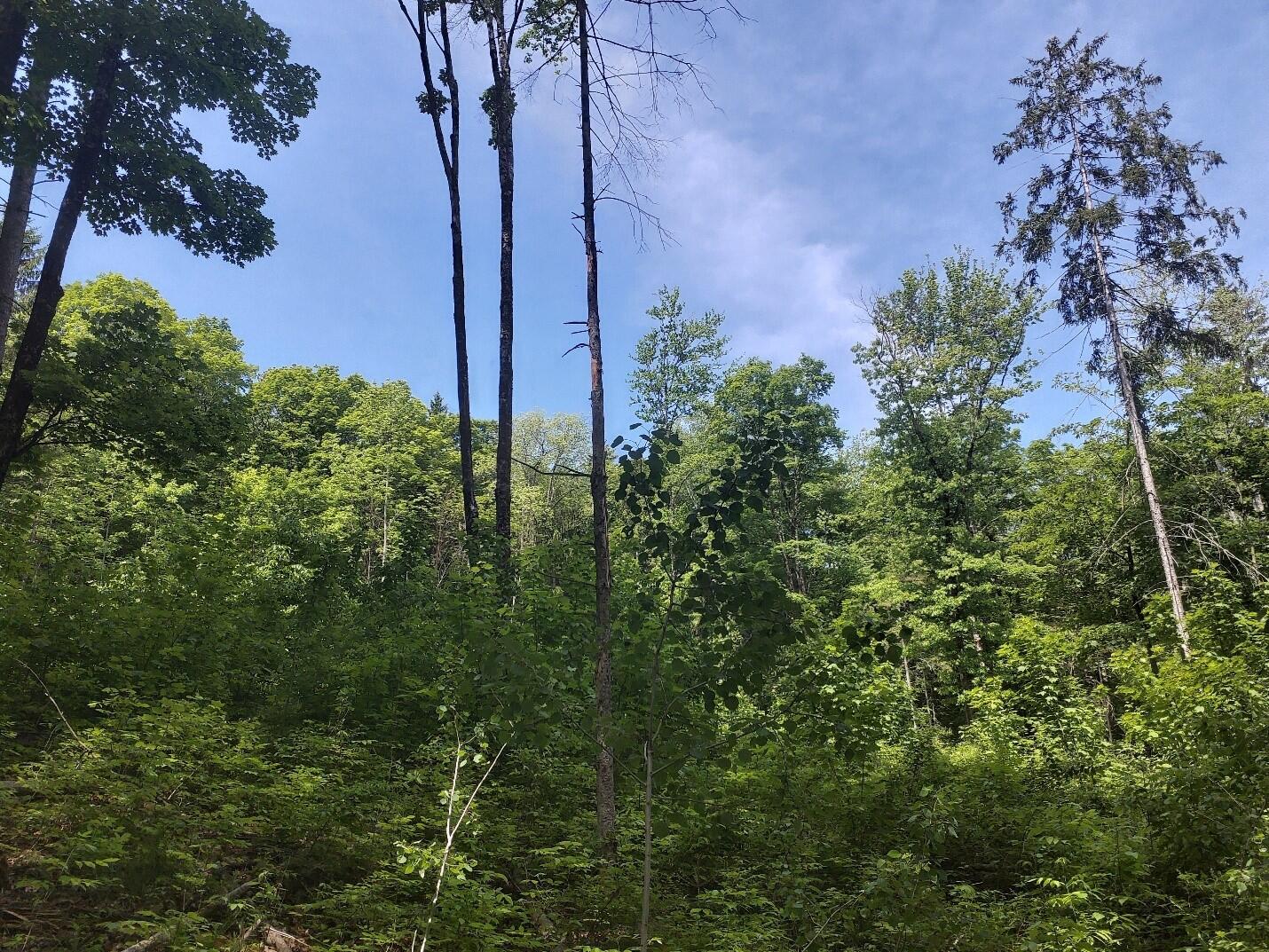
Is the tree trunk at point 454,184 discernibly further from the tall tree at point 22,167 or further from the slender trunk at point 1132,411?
the slender trunk at point 1132,411

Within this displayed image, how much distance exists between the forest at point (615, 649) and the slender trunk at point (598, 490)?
0.04m

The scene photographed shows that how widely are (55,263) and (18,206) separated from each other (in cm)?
75

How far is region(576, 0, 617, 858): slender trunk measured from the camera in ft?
17.4

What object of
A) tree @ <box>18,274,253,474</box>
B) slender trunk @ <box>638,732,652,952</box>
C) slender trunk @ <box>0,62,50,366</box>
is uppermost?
slender trunk @ <box>0,62,50,366</box>

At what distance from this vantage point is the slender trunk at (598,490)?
17.4 ft

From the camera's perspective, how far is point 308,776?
5.01m

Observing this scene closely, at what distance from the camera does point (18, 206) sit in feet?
27.6

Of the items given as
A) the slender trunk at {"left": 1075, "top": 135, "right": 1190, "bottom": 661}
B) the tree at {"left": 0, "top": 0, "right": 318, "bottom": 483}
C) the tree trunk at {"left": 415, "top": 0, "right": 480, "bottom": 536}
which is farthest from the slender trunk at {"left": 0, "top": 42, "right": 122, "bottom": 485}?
the slender trunk at {"left": 1075, "top": 135, "right": 1190, "bottom": 661}

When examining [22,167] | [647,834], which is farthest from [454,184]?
[647,834]

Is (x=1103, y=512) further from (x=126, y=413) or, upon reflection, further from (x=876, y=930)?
(x=126, y=413)

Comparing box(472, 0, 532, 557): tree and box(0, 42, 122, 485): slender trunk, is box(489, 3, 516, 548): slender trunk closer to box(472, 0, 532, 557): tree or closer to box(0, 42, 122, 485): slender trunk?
box(472, 0, 532, 557): tree

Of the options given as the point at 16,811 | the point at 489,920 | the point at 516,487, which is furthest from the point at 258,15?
the point at 516,487

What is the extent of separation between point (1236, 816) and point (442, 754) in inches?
255

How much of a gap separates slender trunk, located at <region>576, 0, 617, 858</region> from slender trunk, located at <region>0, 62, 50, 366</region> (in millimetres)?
7038
